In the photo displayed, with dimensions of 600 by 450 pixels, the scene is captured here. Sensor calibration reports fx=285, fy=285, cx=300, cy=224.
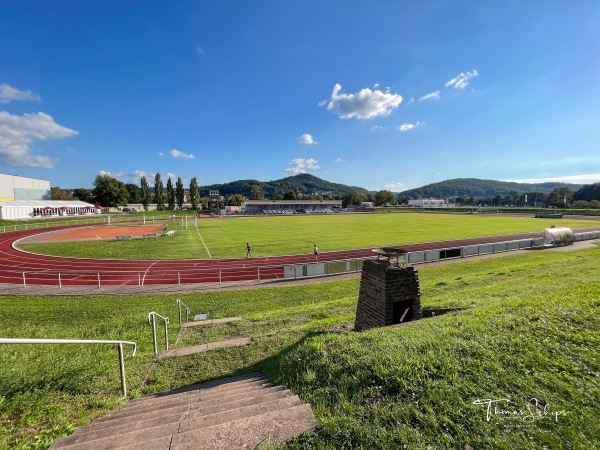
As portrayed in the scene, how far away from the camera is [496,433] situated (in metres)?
2.96

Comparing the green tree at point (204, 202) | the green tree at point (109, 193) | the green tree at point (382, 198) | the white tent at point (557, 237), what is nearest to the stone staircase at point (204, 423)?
the white tent at point (557, 237)

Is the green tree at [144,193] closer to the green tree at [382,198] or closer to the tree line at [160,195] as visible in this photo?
the tree line at [160,195]

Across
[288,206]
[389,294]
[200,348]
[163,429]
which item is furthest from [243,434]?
[288,206]

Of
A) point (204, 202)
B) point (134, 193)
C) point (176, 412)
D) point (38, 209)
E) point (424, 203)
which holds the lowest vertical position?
point (176, 412)

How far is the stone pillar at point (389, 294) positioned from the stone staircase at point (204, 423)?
3659 millimetres

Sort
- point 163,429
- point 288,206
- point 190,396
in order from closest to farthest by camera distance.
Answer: point 163,429 → point 190,396 → point 288,206

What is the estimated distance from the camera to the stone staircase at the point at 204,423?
119 inches

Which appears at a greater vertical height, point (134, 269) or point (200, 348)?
point (200, 348)

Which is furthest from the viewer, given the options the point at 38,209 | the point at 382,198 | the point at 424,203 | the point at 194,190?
the point at 424,203

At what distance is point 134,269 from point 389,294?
68.8 ft

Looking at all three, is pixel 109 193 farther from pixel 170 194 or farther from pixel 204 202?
pixel 204 202

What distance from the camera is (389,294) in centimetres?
734

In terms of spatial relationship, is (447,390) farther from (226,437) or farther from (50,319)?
(50,319)

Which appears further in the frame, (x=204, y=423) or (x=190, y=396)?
(x=190, y=396)
